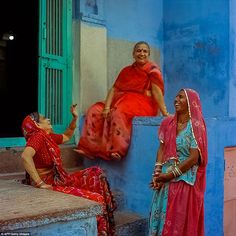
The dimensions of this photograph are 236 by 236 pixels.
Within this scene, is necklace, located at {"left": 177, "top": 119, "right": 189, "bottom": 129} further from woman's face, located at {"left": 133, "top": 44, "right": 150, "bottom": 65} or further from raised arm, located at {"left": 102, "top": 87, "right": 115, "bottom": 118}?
woman's face, located at {"left": 133, "top": 44, "right": 150, "bottom": 65}

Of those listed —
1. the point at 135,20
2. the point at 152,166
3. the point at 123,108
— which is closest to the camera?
the point at 152,166

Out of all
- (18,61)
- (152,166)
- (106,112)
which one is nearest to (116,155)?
(152,166)

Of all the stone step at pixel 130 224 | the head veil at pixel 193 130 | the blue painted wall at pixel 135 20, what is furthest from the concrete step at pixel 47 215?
the blue painted wall at pixel 135 20

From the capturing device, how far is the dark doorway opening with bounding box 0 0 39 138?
Result: 4668 millimetres

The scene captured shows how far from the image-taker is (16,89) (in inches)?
192

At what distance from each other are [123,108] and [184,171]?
1.52m

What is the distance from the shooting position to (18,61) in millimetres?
4867

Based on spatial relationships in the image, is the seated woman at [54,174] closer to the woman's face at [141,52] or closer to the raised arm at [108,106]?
the raised arm at [108,106]

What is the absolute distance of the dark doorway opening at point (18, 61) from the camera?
4668mm

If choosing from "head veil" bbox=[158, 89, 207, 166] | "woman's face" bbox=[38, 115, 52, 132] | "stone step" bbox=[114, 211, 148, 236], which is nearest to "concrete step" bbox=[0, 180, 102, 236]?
"woman's face" bbox=[38, 115, 52, 132]

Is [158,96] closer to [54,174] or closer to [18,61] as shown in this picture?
[54,174]

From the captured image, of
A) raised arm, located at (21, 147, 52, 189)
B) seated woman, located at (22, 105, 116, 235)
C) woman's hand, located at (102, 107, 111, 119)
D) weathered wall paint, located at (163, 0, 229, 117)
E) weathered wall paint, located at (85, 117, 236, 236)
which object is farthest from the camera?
weathered wall paint, located at (163, 0, 229, 117)

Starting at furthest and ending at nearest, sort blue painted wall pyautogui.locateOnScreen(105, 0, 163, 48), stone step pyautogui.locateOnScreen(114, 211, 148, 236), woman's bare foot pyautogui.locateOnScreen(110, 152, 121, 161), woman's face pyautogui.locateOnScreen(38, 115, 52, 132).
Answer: blue painted wall pyautogui.locateOnScreen(105, 0, 163, 48) → woman's bare foot pyautogui.locateOnScreen(110, 152, 121, 161) → stone step pyautogui.locateOnScreen(114, 211, 148, 236) → woman's face pyautogui.locateOnScreen(38, 115, 52, 132)

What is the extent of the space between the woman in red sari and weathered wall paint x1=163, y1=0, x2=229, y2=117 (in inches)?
56.6
